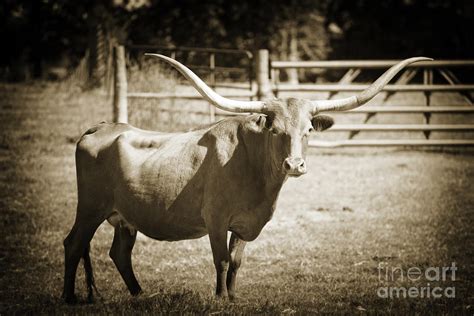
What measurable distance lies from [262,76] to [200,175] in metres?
7.51

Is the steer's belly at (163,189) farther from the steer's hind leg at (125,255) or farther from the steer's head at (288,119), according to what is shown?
the steer's head at (288,119)

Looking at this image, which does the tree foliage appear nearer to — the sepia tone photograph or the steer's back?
the sepia tone photograph

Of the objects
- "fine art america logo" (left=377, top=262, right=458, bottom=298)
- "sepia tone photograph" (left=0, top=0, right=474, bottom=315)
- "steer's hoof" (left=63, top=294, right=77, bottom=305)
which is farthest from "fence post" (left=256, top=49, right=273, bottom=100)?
"steer's hoof" (left=63, top=294, right=77, bottom=305)

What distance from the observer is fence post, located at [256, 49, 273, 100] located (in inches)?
494

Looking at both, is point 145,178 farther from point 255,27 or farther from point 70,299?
point 255,27

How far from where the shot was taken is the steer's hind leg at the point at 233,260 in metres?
5.34

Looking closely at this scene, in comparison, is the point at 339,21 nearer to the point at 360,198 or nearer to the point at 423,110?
the point at 423,110

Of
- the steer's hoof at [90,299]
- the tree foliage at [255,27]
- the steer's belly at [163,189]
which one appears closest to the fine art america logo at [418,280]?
the steer's belly at [163,189]

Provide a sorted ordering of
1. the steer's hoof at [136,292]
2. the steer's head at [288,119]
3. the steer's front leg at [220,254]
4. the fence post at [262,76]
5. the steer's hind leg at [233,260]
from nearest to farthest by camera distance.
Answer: the steer's head at [288,119] → the steer's front leg at [220,254] → the steer's hind leg at [233,260] → the steer's hoof at [136,292] → the fence post at [262,76]

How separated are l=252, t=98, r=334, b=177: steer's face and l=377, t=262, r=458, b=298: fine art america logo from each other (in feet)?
5.51

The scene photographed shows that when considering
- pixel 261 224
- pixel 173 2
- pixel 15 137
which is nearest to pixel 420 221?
pixel 261 224

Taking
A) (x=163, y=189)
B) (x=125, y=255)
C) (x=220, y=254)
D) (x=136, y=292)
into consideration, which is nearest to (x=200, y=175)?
(x=163, y=189)

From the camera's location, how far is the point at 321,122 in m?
5.30

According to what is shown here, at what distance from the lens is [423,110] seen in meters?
12.9
